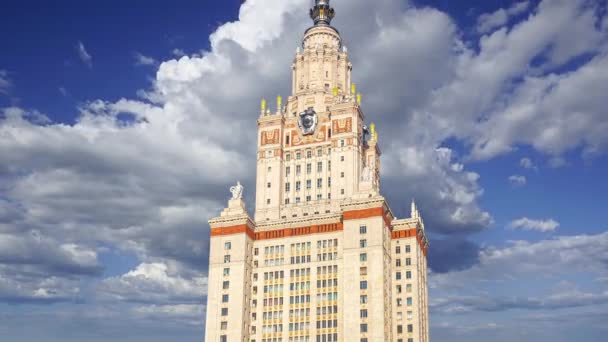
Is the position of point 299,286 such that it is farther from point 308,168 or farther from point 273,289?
point 308,168

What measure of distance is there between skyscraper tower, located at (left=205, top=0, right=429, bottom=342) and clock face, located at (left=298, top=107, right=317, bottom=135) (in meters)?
0.31

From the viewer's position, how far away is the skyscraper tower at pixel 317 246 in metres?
151

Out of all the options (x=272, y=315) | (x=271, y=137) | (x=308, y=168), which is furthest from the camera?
(x=271, y=137)

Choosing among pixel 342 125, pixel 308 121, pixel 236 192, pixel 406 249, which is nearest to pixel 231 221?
pixel 236 192

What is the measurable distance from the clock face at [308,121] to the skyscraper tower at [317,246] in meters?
0.31

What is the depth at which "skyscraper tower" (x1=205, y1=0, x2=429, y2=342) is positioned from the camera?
495 ft

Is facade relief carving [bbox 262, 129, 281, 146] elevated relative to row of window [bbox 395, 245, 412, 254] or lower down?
elevated

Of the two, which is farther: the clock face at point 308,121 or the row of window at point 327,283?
the clock face at point 308,121

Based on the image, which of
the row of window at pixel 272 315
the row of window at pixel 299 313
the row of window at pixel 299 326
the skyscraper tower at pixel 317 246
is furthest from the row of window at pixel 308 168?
the row of window at pixel 299 326

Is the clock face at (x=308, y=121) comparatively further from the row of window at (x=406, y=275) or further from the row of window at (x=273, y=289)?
the row of window at (x=406, y=275)

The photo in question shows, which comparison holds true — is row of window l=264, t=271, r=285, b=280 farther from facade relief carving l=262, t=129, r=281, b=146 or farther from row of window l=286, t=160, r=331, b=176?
facade relief carving l=262, t=129, r=281, b=146

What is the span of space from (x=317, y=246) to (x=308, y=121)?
126ft

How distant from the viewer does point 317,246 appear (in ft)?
525

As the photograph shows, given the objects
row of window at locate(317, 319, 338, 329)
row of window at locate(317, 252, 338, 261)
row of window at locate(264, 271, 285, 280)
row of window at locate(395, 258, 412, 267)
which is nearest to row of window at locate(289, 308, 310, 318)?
row of window at locate(317, 319, 338, 329)
